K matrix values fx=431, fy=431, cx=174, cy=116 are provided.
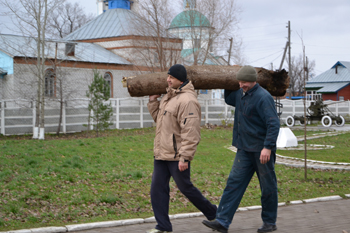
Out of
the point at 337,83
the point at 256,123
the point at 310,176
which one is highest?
the point at 337,83

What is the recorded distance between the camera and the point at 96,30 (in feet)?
132

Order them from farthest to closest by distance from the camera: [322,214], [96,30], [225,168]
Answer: [96,30] → [225,168] → [322,214]

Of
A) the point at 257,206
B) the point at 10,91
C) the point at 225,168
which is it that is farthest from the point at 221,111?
the point at 257,206

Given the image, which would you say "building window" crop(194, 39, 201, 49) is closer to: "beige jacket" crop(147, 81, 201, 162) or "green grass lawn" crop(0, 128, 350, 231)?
"green grass lawn" crop(0, 128, 350, 231)

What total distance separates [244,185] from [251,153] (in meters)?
0.43

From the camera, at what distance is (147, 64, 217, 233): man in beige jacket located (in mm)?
4984

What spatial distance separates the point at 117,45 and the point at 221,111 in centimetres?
1161

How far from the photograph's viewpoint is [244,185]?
17.9 feet

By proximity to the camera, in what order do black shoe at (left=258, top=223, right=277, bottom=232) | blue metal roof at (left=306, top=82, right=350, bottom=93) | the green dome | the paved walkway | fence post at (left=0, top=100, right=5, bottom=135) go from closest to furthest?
1. black shoe at (left=258, top=223, right=277, bottom=232)
2. the paved walkway
3. fence post at (left=0, top=100, right=5, bottom=135)
4. the green dome
5. blue metal roof at (left=306, top=82, right=350, bottom=93)

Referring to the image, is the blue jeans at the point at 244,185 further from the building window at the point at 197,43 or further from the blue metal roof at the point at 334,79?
the blue metal roof at the point at 334,79

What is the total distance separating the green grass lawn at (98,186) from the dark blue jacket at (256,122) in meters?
1.82

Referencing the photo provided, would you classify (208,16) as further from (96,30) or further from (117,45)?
(96,30)

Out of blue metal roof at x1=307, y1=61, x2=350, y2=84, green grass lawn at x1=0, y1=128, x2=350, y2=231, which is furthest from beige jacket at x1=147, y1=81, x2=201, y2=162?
blue metal roof at x1=307, y1=61, x2=350, y2=84

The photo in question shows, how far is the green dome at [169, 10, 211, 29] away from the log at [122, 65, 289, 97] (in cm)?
2563
